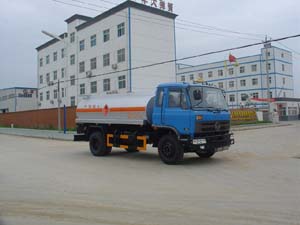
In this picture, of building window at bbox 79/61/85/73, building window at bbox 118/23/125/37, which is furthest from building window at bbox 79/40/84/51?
building window at bbox 118/23/125/37

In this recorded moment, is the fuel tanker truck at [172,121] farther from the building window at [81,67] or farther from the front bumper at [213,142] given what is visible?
the building window at [81,67]

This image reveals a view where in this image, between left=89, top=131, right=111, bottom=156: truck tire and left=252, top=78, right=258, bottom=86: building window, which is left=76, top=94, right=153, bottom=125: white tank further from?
left=252, top=78, right=258, bottom=86: building window

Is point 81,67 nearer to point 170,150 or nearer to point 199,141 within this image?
point 170,150

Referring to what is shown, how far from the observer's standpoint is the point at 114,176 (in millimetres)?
9430

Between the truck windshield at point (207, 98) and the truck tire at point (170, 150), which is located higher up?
→ the truck windshield at point (207, 98)

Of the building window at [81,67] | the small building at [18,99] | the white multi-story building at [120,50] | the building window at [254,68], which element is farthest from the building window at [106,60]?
the small building at [18,99]

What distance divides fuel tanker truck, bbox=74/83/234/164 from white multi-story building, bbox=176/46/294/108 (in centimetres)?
5551

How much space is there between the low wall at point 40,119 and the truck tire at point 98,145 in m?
17.3

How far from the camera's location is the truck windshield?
1091 cm

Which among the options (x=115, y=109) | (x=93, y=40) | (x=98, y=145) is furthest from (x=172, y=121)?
(x=93, y=40)

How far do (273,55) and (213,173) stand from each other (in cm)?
6467

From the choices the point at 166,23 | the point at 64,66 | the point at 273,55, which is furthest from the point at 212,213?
the point at 273,55

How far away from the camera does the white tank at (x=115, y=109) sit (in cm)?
1228

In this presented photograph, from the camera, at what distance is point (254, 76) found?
71.4 meters
